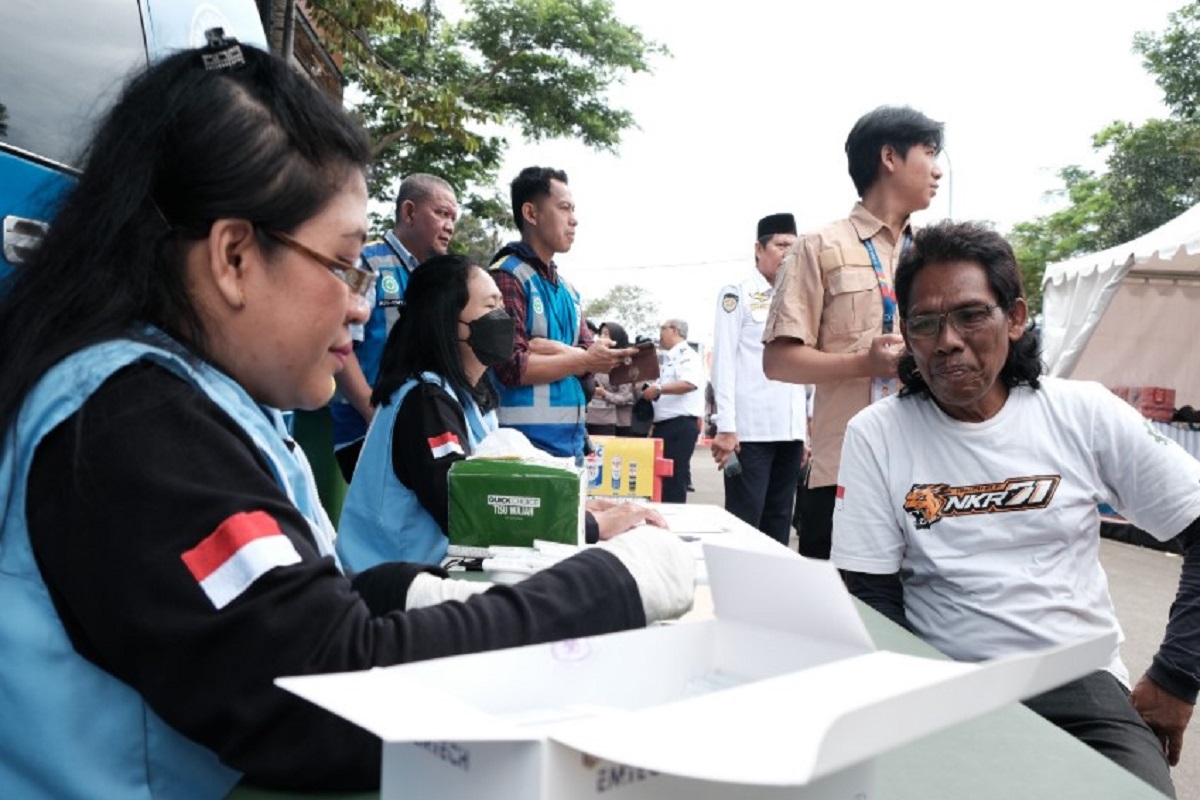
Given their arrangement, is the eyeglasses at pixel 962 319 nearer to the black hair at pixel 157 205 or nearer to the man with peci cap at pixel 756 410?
the black hair at pixel 157 205

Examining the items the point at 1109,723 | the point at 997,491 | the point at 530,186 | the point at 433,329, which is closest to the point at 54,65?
the point at 433,329

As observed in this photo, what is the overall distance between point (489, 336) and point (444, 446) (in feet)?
1.50

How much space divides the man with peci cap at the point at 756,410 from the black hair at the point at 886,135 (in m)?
1.47

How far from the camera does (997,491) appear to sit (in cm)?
183

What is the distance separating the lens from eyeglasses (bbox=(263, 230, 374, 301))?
3.40 ft

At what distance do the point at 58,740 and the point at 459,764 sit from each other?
522mm

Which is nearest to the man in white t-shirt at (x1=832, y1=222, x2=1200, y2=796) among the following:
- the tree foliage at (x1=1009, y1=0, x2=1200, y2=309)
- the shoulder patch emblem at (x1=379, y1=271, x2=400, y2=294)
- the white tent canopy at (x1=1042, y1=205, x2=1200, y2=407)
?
the shoulder patch emblem at (x1=379, y1=271, x2=400, y2=294)

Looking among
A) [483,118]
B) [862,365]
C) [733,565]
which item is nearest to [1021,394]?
[862,365]

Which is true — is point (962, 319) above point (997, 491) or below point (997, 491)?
above

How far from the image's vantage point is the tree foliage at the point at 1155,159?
2106 centimetres

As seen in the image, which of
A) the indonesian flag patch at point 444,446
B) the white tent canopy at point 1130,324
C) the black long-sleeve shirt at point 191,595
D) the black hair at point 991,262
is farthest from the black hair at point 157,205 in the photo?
the white tent canopy at point 1130,324

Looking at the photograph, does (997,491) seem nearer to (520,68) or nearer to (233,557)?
(233,557)

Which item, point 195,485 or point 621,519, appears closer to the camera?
point 195,485

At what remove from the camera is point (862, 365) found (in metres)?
2.65
